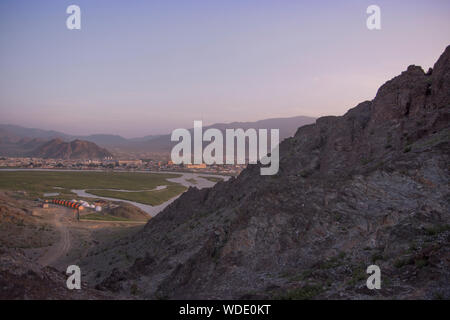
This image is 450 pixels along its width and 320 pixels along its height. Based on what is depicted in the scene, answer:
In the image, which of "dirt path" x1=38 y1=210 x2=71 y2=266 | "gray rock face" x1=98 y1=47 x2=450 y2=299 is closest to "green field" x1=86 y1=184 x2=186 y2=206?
"dirt path" x1=38 y1=210 x2=71 y2=266

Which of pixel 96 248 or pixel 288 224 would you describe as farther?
pixel 96 248

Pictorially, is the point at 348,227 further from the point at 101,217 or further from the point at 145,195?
the point at 145,195

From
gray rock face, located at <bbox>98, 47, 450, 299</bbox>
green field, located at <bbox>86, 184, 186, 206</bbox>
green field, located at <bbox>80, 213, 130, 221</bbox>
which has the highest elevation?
gray rock face, located at <bbox>98, 47, 450, 299</bbox>

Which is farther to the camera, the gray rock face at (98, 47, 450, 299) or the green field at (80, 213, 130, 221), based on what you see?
the green field at (80, 213, 130, 221)

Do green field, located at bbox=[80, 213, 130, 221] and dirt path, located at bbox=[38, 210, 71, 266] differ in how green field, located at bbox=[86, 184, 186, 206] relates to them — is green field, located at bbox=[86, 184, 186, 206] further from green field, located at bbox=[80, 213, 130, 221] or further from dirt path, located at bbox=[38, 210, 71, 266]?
dirt path, located at bbox=[38, 210, 71, 266]

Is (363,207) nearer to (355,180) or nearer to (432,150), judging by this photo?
(355,180)

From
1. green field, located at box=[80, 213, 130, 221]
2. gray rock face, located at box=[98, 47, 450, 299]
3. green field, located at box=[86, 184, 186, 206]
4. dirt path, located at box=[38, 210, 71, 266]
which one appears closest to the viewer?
gray rock face, located at box=[98, 47, 450, 299]

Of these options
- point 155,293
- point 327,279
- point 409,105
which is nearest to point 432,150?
point 409,105
